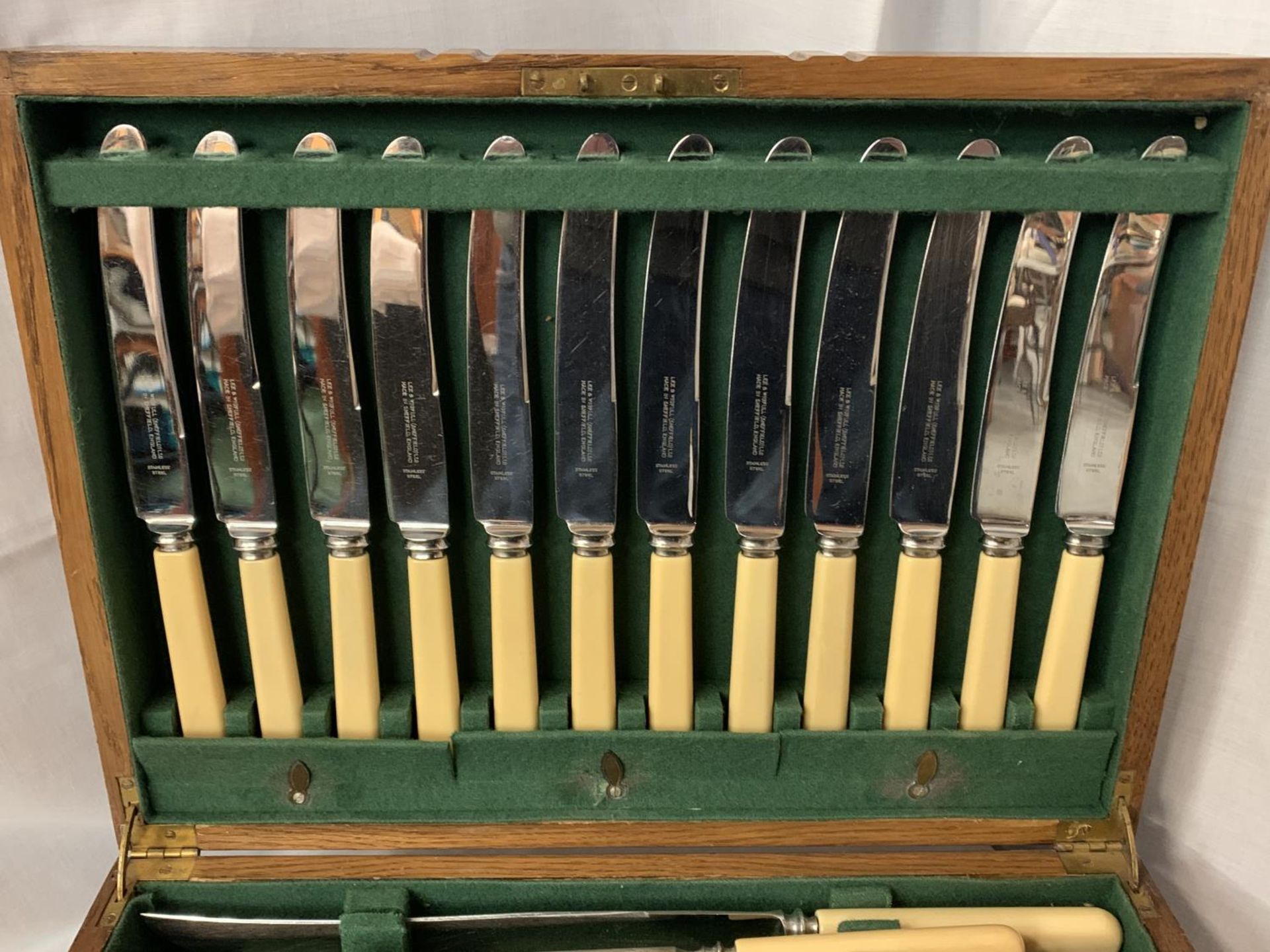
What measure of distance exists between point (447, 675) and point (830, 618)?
0.30 metres

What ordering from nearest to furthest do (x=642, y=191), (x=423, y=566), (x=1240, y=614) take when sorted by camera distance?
(x=642, y=191) → (x=423, y=566) → (x=1240, y=614)

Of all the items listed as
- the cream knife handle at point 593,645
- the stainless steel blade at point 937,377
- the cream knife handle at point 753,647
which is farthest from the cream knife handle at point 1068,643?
the cream knife handle at point 593,645

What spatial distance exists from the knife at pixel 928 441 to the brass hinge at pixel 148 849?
22.1 inches

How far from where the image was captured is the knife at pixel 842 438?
69 centimetres

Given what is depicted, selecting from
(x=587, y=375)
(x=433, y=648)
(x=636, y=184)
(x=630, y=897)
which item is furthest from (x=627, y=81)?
(x=630, y=897)

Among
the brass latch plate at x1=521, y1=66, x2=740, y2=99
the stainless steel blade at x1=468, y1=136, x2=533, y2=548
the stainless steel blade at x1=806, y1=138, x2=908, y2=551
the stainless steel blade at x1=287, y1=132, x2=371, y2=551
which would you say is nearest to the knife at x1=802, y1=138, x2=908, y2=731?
the stainless steel blade at x1=806, y1=138, x2=908, y2=551

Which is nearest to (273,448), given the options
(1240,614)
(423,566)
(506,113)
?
(423,566)

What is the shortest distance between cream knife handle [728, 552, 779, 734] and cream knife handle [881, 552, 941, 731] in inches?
3.7

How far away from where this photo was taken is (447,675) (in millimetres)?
795

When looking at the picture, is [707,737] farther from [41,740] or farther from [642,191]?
[41,740]

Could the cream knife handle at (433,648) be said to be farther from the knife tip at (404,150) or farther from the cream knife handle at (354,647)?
the knife tip at (404,150)

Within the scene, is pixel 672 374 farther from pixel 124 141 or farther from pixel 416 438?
pixel 124 141

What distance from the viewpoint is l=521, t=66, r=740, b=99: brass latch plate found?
637 mm

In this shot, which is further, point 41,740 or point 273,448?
point 41,740
